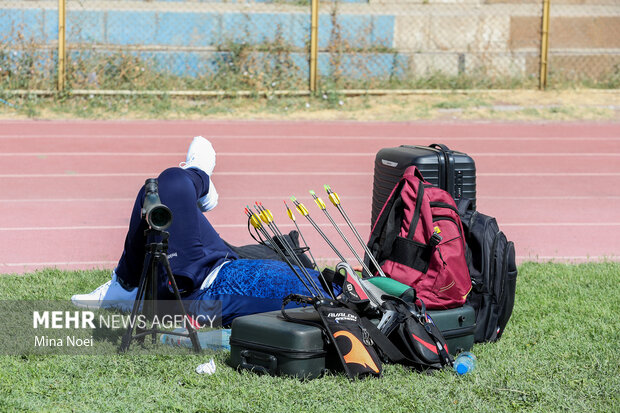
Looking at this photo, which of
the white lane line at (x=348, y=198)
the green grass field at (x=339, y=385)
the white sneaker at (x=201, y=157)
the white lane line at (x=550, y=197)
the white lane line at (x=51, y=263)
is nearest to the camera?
the green grass field at (x=339, y=385)

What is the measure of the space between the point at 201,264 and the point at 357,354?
4.01 ft

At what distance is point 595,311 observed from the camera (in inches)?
201

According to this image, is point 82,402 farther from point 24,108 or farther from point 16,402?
point 24,108

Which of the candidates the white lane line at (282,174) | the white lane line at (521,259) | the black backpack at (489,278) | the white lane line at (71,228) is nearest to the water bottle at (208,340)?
the black backpack at (489,278)

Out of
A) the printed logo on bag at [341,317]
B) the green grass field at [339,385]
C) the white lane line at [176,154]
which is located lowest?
the green grass field at [339,385]

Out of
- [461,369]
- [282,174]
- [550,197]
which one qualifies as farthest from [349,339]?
[282,174]

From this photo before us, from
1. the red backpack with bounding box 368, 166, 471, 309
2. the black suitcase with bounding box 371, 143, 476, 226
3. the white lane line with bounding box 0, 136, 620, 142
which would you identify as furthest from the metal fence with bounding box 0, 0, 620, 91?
the red backpack with bounding box 368, 166, 471, 309

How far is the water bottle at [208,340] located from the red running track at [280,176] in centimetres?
219

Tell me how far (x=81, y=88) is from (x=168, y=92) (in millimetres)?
1521

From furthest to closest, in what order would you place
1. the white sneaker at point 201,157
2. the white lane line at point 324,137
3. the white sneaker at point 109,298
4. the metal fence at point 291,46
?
the metal fence at point 291,46 → the white lane line at point 324,137 → the white sneaker at point 109,298 → the white sneaker at point 201,157

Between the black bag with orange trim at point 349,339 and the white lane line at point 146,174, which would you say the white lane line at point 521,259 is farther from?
the white lane line at point 146,174

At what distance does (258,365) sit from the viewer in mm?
3967

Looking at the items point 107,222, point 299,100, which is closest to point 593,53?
point 299,100

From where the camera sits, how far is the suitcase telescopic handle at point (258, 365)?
154 inches
